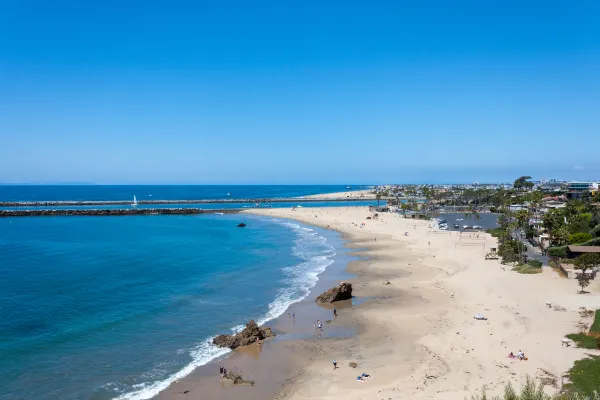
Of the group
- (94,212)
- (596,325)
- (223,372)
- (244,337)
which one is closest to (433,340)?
(596,325)

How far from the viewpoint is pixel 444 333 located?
1089 inches

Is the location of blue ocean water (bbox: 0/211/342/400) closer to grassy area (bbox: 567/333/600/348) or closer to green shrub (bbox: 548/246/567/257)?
grassy area (bbox: 567/333/600/348)

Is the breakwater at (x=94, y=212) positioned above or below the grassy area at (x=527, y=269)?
above

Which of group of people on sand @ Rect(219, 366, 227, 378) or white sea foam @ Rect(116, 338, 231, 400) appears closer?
white sea foam @ Rect(116, 338, 231, 400)

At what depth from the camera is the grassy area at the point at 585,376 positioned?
1785cm

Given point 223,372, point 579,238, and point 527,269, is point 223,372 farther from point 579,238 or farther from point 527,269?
point 579,238

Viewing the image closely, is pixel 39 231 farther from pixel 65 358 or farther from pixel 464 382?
pixel 464 382

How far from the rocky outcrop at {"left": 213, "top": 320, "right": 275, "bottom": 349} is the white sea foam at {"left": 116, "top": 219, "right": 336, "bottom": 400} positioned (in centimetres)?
48

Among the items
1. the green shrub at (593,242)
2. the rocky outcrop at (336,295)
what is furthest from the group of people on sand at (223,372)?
the green shrub at (593,242)

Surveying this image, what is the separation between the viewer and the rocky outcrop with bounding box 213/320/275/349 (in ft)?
87.7

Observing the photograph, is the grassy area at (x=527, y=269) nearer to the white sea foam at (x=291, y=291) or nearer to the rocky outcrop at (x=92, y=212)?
the white sea foam at (x=291, y=291)

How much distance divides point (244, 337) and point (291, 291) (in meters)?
12.7

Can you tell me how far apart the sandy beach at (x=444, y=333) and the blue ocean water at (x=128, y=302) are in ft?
22.9

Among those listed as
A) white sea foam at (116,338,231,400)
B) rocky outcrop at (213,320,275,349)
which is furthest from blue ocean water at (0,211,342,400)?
rocky outcrop at (213,320,275,349)
